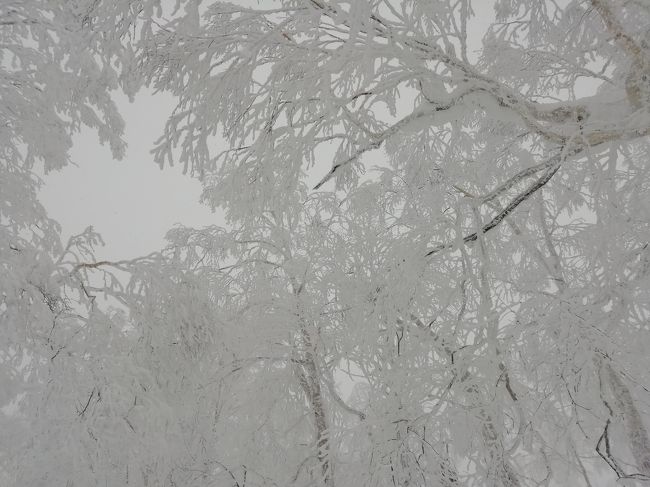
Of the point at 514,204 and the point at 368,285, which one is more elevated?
the point at 368,285

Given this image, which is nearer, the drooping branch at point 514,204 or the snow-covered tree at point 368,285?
the snow-covered tree at point 368,285

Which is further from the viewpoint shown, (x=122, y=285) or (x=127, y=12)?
(x=122, y=285)

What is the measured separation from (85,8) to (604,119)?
139 inches

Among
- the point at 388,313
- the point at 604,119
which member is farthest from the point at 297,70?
the point at 604,119

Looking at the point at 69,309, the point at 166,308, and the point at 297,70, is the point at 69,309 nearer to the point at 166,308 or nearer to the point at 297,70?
the point at 166,308

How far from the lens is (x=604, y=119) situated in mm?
2572

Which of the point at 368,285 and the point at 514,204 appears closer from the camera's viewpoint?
the point at 514,204

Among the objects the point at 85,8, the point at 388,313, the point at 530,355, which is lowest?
the point at 530,355

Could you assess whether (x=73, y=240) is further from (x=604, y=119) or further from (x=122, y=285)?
(x=604, y=119)

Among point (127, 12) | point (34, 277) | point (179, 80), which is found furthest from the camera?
point (34, 277)

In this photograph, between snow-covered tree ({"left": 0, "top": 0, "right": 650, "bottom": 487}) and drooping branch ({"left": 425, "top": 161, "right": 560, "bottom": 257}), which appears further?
drooping branch ({"left": 425, "top": 161, "right": 560, "bottom": 257})

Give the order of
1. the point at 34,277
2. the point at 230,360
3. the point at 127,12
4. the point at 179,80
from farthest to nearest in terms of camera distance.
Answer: the point at 230,360, the point at 34,277, the point at 179,80, the point at 127,12

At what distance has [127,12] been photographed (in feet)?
7.75

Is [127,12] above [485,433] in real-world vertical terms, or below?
above
